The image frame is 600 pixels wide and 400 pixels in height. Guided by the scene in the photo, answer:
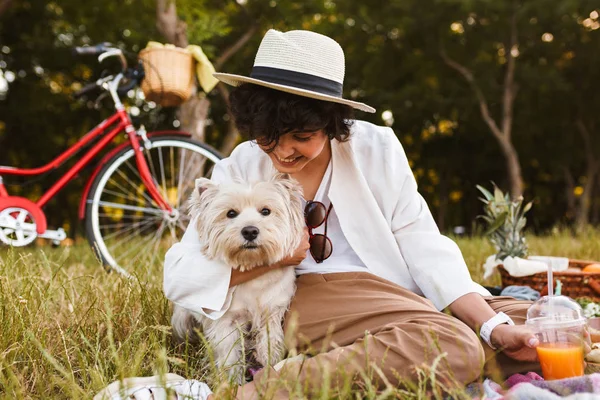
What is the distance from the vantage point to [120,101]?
14.6 ft

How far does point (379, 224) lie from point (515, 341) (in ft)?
2.32

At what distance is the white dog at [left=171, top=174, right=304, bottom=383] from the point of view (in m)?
2.32

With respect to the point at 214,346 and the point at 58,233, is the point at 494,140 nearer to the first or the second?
the point at 58,233

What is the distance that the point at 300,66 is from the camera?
245cm

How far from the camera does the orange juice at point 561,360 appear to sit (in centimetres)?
220

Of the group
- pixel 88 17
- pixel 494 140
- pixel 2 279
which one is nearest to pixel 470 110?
pixel 494 140

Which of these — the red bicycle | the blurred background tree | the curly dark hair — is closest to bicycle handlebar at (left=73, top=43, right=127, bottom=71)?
the red bicycle

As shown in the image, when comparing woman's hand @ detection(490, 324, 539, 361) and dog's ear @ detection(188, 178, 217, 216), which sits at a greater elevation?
dog's ear @ detection(188, 178, 217, 216)

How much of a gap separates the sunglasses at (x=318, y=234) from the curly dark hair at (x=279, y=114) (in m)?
0.30

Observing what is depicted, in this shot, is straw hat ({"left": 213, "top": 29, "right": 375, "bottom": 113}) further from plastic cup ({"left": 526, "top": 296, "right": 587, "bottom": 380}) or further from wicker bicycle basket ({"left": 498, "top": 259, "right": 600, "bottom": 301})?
wicker bicycle basket ({"left": 498, "top": 259, "right": 600, "bottom": 301})

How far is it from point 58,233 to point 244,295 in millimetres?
2369

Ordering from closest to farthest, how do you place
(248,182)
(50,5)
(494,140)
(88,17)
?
(248,182), (88,17), (50,5), (494,140)

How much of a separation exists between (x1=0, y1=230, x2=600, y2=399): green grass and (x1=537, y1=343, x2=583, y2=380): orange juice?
0.47 m

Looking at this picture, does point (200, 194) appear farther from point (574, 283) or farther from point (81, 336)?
point (574, 283)
